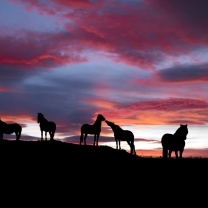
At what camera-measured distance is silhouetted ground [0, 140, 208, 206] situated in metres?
18.9

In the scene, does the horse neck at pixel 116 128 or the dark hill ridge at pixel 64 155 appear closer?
the dark hill ridge at pixel 64 155

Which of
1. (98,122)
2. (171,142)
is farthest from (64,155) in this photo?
(171,142)

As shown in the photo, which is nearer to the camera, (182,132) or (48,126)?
(182,132)

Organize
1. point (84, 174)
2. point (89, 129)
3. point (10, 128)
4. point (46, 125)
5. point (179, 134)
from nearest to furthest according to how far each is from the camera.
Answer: point (84, 174) → point (179, 134) → point (46, 125) → point (89, 129) → point (10, 128)

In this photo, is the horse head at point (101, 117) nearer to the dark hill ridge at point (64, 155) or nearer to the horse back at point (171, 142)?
the dark hill ridge at point (64, 155)

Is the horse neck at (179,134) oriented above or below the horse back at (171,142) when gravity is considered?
above

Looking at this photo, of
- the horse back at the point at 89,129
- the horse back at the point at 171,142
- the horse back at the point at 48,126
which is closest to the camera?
the horse back at the point at 171,142

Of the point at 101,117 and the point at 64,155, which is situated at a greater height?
the point at 101,117

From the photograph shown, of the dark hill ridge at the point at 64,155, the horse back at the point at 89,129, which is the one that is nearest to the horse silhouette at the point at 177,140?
the dark hill ridge at the point at 64,155

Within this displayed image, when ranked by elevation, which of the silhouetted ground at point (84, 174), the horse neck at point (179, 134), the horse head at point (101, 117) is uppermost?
the horse head at point (101, 117)

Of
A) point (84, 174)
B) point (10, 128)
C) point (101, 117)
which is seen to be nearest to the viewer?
Result: point (84, 174)

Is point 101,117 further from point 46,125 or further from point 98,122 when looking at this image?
point 46,125

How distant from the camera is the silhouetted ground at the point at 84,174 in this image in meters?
18.9

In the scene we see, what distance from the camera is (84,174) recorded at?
72.8ft
